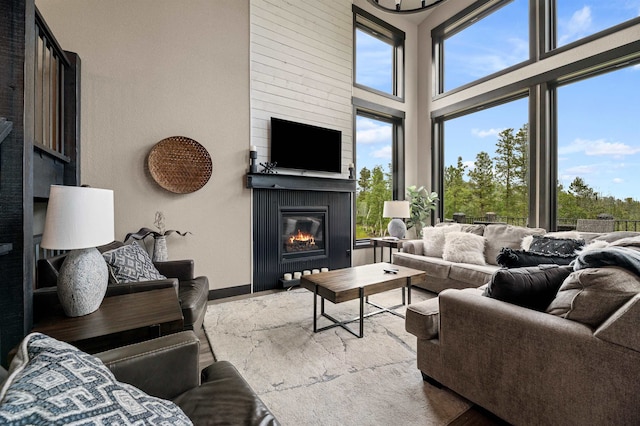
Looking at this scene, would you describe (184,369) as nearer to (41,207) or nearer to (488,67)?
(41,207)

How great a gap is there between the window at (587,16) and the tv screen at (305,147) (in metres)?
3.11

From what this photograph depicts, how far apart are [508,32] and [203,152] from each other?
4715 millimetres

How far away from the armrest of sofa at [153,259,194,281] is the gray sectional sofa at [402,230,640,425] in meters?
1.98

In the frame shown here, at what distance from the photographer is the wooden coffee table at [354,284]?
7.47ft

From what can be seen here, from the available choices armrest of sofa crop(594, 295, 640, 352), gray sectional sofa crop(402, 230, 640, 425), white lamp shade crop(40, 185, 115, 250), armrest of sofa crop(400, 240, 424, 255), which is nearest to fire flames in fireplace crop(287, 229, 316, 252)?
armrest of sofa crop(400, 240, 424, 255)

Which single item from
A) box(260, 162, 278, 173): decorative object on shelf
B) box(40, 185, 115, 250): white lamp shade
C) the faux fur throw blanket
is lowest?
the faux fur throw blanket

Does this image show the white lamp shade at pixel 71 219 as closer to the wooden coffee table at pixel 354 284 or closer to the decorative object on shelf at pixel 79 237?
the decorative object on shelf at pixel 79 237

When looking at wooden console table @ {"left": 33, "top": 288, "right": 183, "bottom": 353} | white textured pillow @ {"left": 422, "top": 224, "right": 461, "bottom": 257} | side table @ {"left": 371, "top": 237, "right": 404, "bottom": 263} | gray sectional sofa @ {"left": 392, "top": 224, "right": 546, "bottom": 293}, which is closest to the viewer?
wooden console table @ {"left": 33, "top": 288, "right": 183, "bottom": 353}

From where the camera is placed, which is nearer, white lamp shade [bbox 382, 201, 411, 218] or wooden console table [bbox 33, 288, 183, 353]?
wooden console table [bbox 33, 288, 183, 353]

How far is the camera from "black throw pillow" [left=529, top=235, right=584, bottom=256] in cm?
267

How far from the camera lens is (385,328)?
2555 millimetres

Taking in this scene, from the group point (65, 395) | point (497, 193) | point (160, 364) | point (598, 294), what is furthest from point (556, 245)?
point (65, 395)

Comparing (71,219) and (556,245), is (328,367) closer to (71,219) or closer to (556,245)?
(71,219)

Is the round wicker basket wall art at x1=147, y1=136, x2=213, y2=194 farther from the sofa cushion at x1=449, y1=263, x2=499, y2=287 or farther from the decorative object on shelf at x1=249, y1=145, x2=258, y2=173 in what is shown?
the sofa cushion at x1=449, y1=263, x2=499, y2=287
